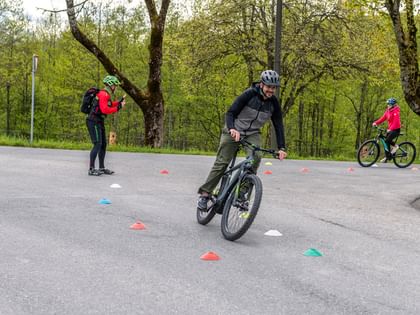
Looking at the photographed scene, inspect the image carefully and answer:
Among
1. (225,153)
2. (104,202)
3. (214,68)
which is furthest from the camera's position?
(214,68)

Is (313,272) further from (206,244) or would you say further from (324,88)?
(324,88)

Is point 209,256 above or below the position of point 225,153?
below

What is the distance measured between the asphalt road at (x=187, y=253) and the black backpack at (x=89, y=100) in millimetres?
1418

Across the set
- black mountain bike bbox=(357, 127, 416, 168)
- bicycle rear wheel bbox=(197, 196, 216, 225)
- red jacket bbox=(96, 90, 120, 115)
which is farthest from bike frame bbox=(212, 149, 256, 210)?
black mountain bike bbox=(357, 127, 416, 168)

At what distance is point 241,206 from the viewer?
20.9 ft

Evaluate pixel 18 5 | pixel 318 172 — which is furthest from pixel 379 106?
pixel 318 172

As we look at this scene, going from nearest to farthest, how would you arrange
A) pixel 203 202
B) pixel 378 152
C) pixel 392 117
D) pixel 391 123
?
pixel 203 202 → pixel 392 117 → pixel 391 123 → pixel 378 152

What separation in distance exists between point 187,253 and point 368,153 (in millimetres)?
12645

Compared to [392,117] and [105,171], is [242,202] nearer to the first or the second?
[105,171]

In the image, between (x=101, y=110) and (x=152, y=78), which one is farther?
(x=152, y=78)

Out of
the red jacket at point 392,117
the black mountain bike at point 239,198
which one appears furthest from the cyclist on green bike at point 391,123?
the black mountain bike at point 239,198

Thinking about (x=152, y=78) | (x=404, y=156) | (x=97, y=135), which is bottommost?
(x=404, y=156)

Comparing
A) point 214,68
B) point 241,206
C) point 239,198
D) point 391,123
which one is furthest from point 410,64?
point 214,68

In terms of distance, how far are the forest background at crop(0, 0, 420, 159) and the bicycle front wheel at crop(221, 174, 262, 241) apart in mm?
19293
